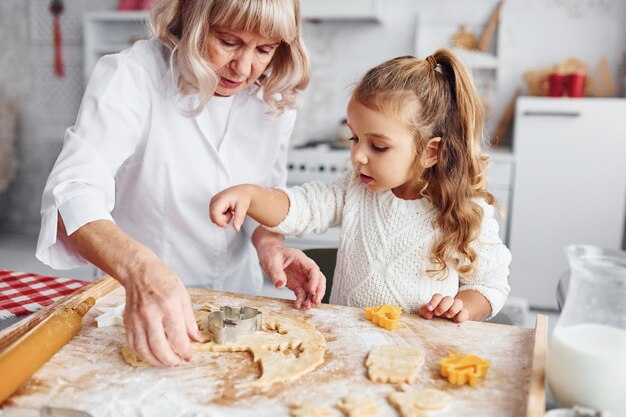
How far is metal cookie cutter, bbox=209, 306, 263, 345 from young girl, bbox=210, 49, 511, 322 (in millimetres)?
212

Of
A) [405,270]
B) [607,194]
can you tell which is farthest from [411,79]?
[607,194]

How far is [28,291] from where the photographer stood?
126 centimetres

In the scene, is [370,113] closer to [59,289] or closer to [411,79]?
[411,79]

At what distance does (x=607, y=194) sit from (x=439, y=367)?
2.44 metres

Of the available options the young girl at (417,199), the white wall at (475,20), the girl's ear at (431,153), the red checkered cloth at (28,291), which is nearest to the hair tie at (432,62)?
the young girl at (417,199)

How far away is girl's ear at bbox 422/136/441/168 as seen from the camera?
124 cm

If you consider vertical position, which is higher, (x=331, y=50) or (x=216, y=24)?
(x=331, y=50)

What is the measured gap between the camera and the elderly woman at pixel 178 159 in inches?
36.3

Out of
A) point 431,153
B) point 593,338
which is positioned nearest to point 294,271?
point 431,153

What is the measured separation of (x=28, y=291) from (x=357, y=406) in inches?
32.6

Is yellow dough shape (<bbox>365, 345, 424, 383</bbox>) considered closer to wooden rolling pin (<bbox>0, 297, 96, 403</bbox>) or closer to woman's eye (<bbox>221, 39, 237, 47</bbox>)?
wooden rolling pin (<bbox>0, 297, 96, 403</bbox>)

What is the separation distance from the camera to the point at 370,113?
3.92ft

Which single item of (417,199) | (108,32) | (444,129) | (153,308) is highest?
(108,32)

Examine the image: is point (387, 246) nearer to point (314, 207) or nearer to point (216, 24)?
point (314, 207)
